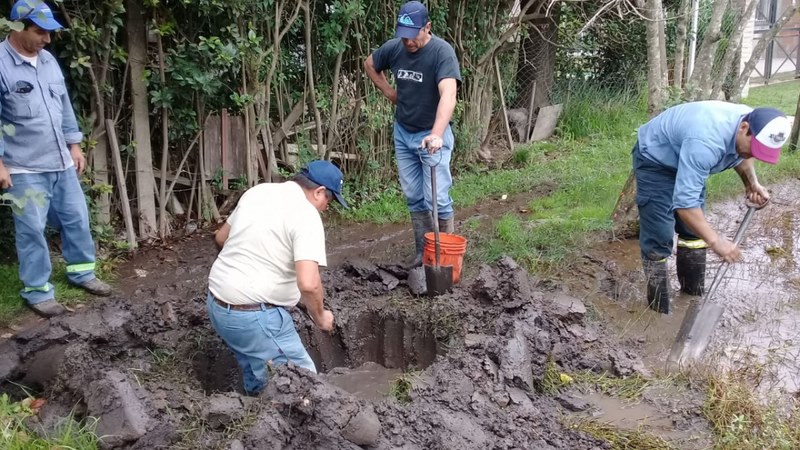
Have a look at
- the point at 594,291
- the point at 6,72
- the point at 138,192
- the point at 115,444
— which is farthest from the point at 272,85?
the point at 115,444

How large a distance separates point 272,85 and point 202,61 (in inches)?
37.2

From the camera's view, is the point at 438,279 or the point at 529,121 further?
the point at 529,121

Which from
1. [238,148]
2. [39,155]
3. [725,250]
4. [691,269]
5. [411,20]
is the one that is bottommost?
[691,269]

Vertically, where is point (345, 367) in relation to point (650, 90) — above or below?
below

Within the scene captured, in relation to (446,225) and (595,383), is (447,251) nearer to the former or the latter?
(446,225)

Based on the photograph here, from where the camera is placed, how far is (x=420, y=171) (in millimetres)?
5379

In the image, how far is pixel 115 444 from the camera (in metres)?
2.99

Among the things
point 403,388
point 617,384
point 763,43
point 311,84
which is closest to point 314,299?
point 403,388

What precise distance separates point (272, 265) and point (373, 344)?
1500 millimetres

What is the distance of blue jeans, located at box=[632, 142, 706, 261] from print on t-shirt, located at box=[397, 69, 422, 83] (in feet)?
5.45

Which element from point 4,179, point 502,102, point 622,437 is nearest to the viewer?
point 622,437

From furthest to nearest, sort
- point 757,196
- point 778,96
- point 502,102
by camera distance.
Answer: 1. point 778,96
2. point 502,102
3. point 757,196

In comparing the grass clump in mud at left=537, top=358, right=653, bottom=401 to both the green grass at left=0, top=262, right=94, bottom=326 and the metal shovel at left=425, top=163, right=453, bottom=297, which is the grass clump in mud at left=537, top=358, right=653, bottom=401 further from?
the green grass at left=0, top=262, right=94, bottom=326

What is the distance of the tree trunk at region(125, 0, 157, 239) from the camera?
210 inches
